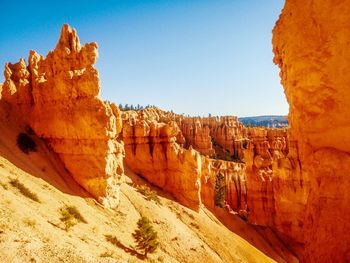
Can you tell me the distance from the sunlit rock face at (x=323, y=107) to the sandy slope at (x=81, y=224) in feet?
36.8

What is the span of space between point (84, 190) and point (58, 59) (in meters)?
12.6

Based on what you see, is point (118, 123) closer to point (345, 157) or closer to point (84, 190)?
point (84, 190)

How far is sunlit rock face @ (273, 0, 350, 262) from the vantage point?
408 inches

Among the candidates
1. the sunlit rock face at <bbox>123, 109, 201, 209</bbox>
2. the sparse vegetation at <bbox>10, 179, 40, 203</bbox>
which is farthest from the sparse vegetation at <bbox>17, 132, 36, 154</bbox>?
the sunlit rock face at <bbox>123, 109, 201, 209</bbox>

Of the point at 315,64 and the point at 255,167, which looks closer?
the point at 315,64

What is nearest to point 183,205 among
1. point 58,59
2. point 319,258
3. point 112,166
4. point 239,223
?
point 239,223

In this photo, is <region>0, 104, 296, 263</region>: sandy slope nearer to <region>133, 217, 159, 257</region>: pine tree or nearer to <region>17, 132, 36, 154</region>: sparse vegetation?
<region>17, 132, 36, 154</region>: sparse vegetation

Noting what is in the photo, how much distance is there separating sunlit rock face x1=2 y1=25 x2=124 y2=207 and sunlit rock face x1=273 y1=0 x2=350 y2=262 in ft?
71.4

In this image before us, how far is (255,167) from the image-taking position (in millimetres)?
55469

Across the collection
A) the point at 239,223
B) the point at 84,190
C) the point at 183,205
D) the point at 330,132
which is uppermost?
the point at 330,132

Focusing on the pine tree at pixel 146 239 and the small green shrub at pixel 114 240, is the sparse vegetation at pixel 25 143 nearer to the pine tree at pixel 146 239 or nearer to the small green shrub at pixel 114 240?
the small green shrub at pixel 114 240

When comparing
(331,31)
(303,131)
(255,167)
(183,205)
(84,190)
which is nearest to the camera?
(331,31)

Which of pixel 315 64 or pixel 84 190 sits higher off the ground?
pixel 315 64

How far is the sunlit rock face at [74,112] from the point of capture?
31000 mm
